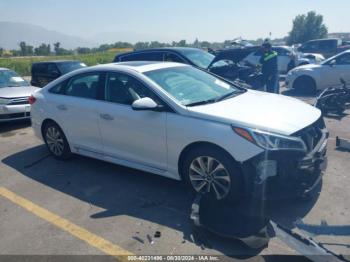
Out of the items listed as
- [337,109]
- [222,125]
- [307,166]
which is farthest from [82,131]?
[337,109]

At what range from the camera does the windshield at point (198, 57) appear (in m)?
8.75

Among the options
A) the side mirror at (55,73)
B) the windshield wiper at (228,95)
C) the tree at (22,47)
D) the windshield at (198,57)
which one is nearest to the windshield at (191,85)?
the windshield wiper at (228,95)

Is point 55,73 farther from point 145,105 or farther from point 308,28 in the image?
point 308,28

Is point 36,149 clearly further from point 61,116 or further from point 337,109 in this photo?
point 337,109

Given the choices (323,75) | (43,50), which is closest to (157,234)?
(323,75)

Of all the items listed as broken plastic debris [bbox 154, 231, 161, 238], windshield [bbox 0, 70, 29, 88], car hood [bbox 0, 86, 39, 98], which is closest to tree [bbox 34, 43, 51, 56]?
windshield [bbox 0, 70, 29, 88]

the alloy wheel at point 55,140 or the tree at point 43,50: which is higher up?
the tree at point 43,50

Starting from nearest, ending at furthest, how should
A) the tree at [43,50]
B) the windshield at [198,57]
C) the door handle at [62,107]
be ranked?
the door handle at [62,107] < the windshield at [198,57] < the tree at [43,50]

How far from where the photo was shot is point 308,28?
64312 millimetres

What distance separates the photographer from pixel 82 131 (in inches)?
202

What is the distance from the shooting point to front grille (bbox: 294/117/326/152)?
369cm

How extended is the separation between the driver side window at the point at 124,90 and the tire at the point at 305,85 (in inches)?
340

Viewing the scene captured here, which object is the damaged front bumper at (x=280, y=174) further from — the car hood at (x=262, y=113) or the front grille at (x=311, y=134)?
the car hood at (x=262, y=113)

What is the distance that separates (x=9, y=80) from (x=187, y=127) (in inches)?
286
